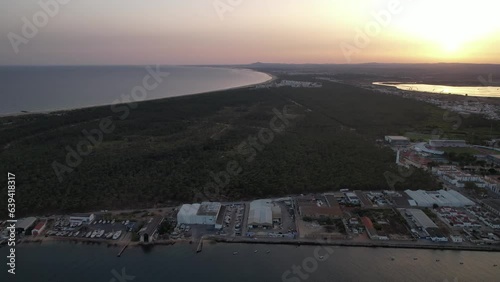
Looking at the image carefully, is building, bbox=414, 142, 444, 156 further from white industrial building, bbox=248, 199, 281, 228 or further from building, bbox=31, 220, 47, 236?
building, bbox=31, 220, 47, 236

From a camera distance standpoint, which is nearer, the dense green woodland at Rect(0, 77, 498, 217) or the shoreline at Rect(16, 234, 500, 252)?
the shoreline at Rect(16, 234, 500, 252)

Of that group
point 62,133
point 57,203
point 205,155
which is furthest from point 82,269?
point 62,133

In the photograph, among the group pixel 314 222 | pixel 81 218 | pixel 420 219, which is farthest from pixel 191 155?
pixel 420 219

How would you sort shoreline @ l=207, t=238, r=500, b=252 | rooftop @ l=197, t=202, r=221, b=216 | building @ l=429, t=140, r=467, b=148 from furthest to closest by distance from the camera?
1. building @ l=429, t=140, r=467, b=148
2. rooftop @ l=197, t=202, r=221, b=216
3. shoreline @ l=207, t=238, r=500, b=252

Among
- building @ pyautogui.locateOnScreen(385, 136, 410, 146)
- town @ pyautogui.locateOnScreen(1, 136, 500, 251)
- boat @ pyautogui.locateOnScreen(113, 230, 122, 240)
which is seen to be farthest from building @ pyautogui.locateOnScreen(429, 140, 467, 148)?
boat @ pyautogui.locateOnScreen(113, 230, 122, 240)

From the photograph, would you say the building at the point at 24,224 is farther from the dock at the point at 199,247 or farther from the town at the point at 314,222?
the dock at the point at 199,247

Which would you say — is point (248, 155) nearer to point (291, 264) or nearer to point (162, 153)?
point (162, 153)
